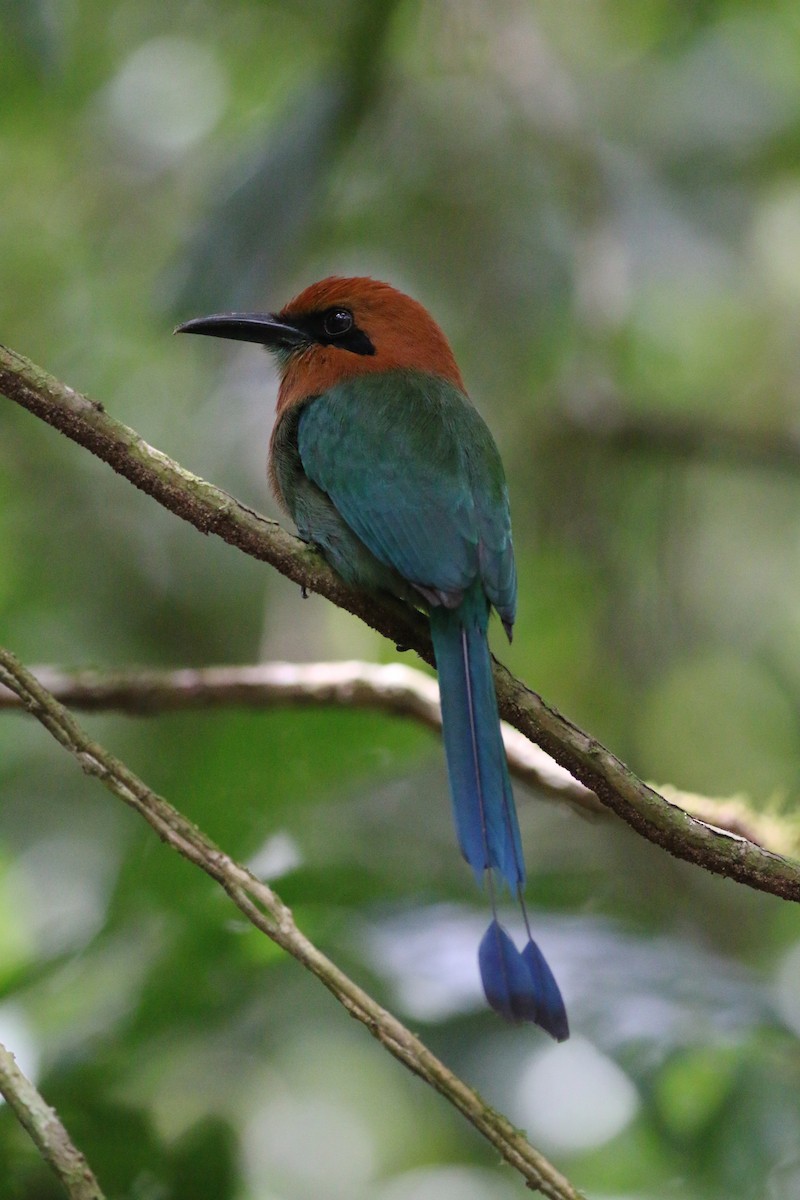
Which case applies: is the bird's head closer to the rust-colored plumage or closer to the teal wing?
the rust-colored plumage

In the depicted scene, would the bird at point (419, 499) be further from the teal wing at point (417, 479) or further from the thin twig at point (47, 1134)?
the thin twig at point (47, 1134)

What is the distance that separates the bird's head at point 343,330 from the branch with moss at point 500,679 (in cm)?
103

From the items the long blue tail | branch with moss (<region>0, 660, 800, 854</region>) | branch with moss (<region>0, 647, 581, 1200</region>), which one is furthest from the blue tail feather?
branch with moss (<region>0, 660, 800, 854</region>)

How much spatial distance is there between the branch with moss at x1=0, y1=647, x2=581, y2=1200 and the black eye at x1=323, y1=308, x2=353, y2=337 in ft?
5.11

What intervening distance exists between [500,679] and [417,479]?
583 millimetres

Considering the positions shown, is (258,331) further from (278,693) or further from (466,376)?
(466,376)

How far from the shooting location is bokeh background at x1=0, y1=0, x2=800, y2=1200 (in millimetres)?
3080

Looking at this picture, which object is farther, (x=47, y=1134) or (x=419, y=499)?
(x=419, y=499)

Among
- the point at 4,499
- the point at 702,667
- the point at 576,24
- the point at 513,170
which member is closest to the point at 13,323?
the point at 4,499

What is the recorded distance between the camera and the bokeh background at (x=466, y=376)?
3.08 metres

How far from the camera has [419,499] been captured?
96.9 inches

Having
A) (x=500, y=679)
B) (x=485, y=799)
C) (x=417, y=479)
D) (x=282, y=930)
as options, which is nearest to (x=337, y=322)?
(x=417, y=479)

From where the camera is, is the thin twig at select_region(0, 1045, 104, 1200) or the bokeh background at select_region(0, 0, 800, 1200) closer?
the thin twig at select_region(0, 1045, 104, 1200)

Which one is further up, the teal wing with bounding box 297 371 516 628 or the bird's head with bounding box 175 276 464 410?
the bird's head with bounding box 175 276 464 410
